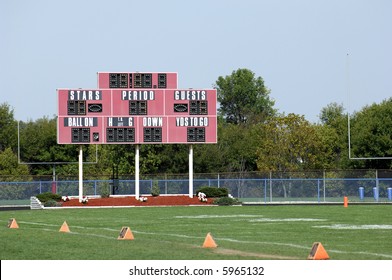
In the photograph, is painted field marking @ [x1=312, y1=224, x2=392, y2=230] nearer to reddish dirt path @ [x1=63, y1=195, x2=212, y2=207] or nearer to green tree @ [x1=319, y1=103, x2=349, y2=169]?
reddish dirt path @ [x1=63, y1=195, x2=212, y2=207]

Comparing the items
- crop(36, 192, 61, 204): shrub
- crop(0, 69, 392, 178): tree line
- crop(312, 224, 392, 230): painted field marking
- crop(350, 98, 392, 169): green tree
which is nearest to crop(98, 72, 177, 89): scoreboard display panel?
crop(36, 192, 61, 204): shrub

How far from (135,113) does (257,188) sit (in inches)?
682

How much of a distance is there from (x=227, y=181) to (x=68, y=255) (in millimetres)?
53806

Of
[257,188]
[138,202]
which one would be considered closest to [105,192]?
[138,202]

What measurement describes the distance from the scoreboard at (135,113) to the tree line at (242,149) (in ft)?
67.0

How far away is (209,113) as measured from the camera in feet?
196

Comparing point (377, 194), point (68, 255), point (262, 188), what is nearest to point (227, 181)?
point (262, 188)

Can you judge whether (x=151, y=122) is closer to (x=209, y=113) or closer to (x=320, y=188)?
(x=209, y=113)

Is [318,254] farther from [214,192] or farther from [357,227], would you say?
[214,192]

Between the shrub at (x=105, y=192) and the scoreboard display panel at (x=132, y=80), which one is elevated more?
the scoreboard display panel at (x=132, y=80)

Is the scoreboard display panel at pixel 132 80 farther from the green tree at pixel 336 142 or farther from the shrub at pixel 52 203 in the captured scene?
the green tree at pixel 336 142

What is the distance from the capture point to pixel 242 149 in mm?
101562

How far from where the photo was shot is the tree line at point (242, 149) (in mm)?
84250

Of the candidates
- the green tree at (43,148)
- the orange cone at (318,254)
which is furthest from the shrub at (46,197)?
the orange cone at (318,254)
